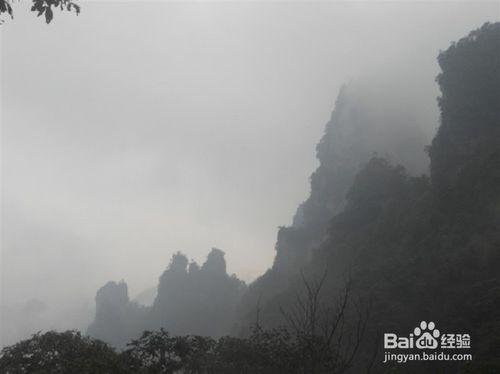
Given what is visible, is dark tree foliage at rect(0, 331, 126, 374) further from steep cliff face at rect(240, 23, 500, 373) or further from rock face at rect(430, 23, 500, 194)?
rock face at rect(430, 23, 500, 194)

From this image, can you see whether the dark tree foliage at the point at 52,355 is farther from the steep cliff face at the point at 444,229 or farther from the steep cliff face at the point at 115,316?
the steep cliff face at the point at 115,316

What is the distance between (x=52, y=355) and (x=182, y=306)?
79642 millimetres

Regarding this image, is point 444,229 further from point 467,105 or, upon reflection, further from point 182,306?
point 182,306

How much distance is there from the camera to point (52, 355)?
2395 cm

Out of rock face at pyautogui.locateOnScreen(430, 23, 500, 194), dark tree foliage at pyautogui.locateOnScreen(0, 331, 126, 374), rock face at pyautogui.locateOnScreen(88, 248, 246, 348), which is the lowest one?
dark tree foliage at pyautogui.locateOnScreen(0, 331, 126, 374)

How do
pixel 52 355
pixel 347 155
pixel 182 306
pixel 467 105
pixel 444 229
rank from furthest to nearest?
pixel 182 306 < pixel 347 155 < pixel 467 105 < pixel 444 229 < pixel 52 355

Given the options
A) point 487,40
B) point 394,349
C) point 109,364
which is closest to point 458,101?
point 487,40

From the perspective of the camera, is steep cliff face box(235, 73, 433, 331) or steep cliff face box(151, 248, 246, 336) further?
steep cliff face box(151, 248, 246, 336)

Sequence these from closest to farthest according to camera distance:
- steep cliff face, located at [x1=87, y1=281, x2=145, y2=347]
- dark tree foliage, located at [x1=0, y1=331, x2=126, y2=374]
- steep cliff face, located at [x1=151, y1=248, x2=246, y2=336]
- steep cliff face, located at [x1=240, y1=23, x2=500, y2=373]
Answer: dark tree foliage, located at [x1=0, y1=331, x2=126, y2=374] < steep cliff face, located at [x1=240, y1=23, x2=500, y2=373] < steep cliff face, located at [x1=151, y1=248, x2=246, y2=336] < steep cliff face, located at [x1=87, y1=281, x2=145, y2=347]

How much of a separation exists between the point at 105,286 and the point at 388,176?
290 feet

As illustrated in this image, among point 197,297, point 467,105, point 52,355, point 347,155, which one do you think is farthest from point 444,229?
point 197,297

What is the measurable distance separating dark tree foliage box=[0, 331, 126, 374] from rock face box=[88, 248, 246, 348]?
7033cm

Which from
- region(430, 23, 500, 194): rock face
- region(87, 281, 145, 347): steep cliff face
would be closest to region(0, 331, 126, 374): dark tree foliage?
region(430, 23, 500, 194): rock face

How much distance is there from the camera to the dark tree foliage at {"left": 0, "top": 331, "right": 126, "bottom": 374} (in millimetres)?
20500
